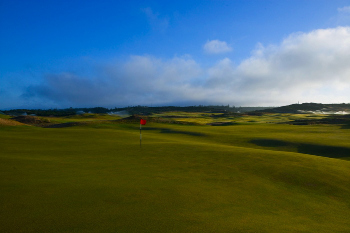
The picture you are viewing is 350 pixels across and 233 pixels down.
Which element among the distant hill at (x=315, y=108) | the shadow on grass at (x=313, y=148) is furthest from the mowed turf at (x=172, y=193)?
the distant hill at (x=315, y=108)

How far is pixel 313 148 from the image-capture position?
26.7 meters

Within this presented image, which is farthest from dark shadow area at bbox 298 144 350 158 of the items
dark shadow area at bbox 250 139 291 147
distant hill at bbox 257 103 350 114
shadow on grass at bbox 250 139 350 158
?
distant hill at bbox 257 103 350 114

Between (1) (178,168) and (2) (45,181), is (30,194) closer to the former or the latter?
(2) (45,181)

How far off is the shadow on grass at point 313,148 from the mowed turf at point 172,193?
942 cm

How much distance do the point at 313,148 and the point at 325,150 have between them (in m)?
1.31

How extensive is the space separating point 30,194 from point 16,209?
1.31 metres

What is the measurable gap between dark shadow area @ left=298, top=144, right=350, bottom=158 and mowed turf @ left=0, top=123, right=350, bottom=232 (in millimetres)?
9163

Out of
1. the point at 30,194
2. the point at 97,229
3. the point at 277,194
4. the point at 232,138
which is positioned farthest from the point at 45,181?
the point at 232,138

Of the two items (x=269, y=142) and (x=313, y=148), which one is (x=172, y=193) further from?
(x=269, y=142)

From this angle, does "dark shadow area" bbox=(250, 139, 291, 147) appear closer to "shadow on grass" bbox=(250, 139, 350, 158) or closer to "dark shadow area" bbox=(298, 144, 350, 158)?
"shadow on grass" bbox=(250, 139, 350, 158)

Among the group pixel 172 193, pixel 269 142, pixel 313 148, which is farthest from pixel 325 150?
pixel 172 193

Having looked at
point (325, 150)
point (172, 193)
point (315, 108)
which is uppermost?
→ point (315, 108)

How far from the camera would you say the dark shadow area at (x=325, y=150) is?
78.3 feet

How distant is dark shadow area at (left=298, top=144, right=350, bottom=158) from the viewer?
23875 mm
